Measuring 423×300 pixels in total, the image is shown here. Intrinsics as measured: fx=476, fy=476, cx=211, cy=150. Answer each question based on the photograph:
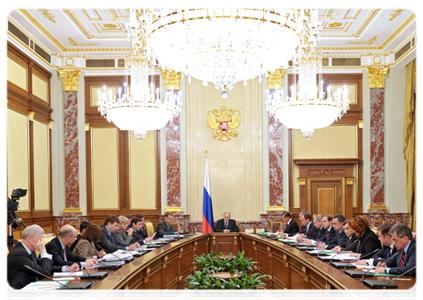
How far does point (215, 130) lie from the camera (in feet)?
39.9

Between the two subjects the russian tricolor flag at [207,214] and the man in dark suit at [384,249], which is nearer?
the man in dark suit at [384,249]

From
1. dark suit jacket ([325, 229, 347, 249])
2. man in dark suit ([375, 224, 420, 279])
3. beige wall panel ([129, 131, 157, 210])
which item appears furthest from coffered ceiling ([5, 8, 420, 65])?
man in dark suit ([375, 224, 420, 279])

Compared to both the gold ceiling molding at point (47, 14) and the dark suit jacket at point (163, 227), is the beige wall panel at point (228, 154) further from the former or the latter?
the gold ceiling molding at point (47, 14)

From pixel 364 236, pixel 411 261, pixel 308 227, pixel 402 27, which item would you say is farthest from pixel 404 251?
pixel 402 27

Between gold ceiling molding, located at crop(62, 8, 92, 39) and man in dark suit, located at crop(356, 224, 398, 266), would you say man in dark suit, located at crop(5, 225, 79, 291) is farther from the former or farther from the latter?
gold ceiling molding, located at crop(62, 8, 92, 39)

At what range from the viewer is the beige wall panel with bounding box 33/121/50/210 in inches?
423

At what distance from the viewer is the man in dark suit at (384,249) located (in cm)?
479

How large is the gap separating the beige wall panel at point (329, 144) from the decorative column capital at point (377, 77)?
45.1 inches

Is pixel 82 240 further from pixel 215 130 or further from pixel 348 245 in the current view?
pixel 215 130

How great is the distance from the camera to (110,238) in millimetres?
6973

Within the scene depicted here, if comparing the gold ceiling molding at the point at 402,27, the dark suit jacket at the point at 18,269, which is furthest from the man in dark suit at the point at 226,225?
the dark suit jacket at the point at 18,269

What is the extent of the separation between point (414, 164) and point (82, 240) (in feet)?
27.8

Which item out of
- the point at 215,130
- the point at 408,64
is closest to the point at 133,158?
the point at 215,130

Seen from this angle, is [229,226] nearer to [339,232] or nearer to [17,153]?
[339,232]
